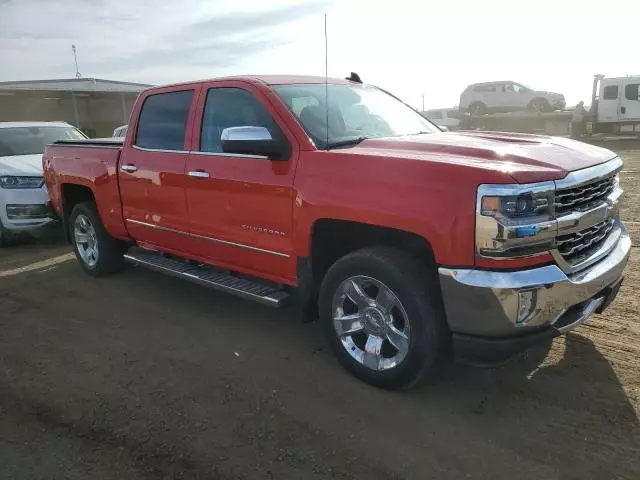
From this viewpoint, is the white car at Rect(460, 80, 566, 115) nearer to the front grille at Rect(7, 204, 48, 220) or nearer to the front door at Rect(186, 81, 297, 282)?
the front grille at Rect(7, 204, 48, 220)

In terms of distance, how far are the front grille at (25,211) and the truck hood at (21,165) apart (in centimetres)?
46

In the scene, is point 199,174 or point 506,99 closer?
point 199,174

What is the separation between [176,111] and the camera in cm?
486

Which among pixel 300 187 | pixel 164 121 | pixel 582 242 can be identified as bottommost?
pixel 582 242

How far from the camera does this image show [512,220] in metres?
2.83

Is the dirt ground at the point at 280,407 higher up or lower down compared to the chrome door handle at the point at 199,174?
lower down

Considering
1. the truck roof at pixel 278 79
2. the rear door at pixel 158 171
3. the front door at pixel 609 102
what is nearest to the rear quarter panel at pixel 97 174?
the rear door at pixel 158 171

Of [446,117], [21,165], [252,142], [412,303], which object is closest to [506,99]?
[446,117]

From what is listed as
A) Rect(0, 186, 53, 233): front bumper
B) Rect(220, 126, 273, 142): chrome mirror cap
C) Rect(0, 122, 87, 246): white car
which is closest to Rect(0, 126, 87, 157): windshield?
Rect(0, 122, 87, 246): white car

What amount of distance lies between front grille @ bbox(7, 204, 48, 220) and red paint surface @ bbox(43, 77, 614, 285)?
287 centimetres

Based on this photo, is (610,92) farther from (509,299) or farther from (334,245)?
(509,299)

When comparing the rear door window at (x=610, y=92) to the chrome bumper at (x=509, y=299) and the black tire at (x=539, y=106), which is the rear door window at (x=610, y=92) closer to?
the black tire at (x=539, y=106)

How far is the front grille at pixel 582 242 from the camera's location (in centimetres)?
307

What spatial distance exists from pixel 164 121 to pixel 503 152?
121 inches
